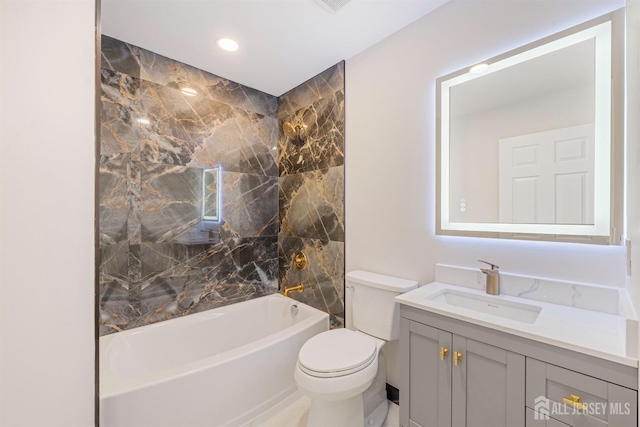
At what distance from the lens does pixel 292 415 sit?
1711mm

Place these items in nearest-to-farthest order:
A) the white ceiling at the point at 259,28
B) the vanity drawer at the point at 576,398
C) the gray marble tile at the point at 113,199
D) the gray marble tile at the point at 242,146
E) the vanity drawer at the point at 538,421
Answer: the vanity drawer at the point at 576,398
the vanity drawer at the point at 538,421
the white ceiling at the point at 259,28
the gray marble tile at the point at 113,199
the gray marble tile at the point at 242,146

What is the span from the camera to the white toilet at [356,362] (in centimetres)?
133

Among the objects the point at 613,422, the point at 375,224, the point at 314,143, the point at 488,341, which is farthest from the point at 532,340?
the point at 314,143

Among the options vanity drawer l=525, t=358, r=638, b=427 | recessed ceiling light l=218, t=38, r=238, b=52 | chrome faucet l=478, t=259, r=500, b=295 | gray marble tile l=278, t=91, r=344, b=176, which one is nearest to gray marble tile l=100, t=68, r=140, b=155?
recessed ceiling light l=218, t=38, r=238, b=52

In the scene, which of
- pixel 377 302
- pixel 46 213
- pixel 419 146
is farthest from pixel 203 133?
pixel 377 302

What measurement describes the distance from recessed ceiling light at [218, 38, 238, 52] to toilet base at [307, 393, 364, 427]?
7.81 ft

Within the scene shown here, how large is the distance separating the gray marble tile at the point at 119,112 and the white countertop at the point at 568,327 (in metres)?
2.17

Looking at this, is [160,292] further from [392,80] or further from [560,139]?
[560,139]

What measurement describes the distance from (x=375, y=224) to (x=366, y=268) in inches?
13.5

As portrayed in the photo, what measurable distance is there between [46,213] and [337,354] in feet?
4.62

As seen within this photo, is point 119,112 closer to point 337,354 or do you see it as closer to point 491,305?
point 337,354

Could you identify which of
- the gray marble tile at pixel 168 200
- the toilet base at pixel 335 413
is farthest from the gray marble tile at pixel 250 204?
the toilet base at pixel 335 413

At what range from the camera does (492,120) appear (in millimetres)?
1479

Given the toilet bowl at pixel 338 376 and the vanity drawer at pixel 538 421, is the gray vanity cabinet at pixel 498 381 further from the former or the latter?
the toilet bowl at pixel 338 376
